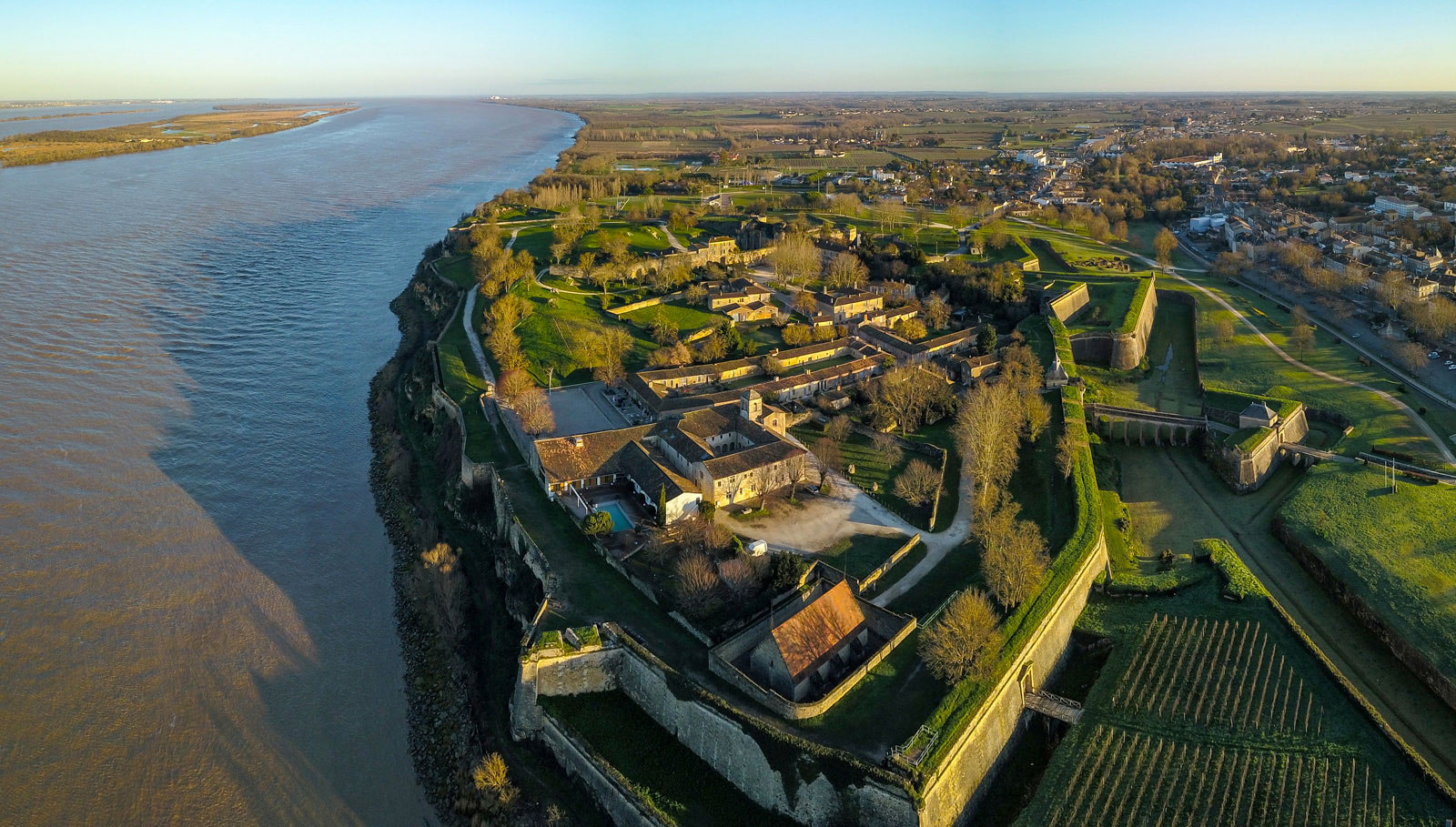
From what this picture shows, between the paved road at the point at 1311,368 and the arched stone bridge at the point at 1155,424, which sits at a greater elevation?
the paved road at the point at 1311,368

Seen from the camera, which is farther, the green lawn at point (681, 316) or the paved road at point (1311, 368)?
the green lawn at point (681, 316)

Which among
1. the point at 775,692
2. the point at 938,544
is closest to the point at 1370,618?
the point at 938,544

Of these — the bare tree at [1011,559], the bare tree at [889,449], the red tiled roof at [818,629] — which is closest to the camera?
the red tiled roof at [818,629]

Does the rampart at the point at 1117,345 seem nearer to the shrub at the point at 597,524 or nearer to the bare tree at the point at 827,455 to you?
the bare tree at the point at 827,455

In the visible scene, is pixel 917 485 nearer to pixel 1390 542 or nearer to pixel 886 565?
pixel 886 565

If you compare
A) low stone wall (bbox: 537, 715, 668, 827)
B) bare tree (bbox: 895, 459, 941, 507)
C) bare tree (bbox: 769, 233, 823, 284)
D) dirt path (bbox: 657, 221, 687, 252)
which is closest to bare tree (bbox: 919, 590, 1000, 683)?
low stone wall (bbox: 537, 715, 668, 827)

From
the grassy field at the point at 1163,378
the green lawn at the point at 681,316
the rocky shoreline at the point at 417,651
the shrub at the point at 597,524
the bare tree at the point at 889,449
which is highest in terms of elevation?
the green lawn at the point at 681,316

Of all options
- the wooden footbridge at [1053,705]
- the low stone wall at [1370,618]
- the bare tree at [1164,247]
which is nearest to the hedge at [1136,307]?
the bare tree at [1164,247]
